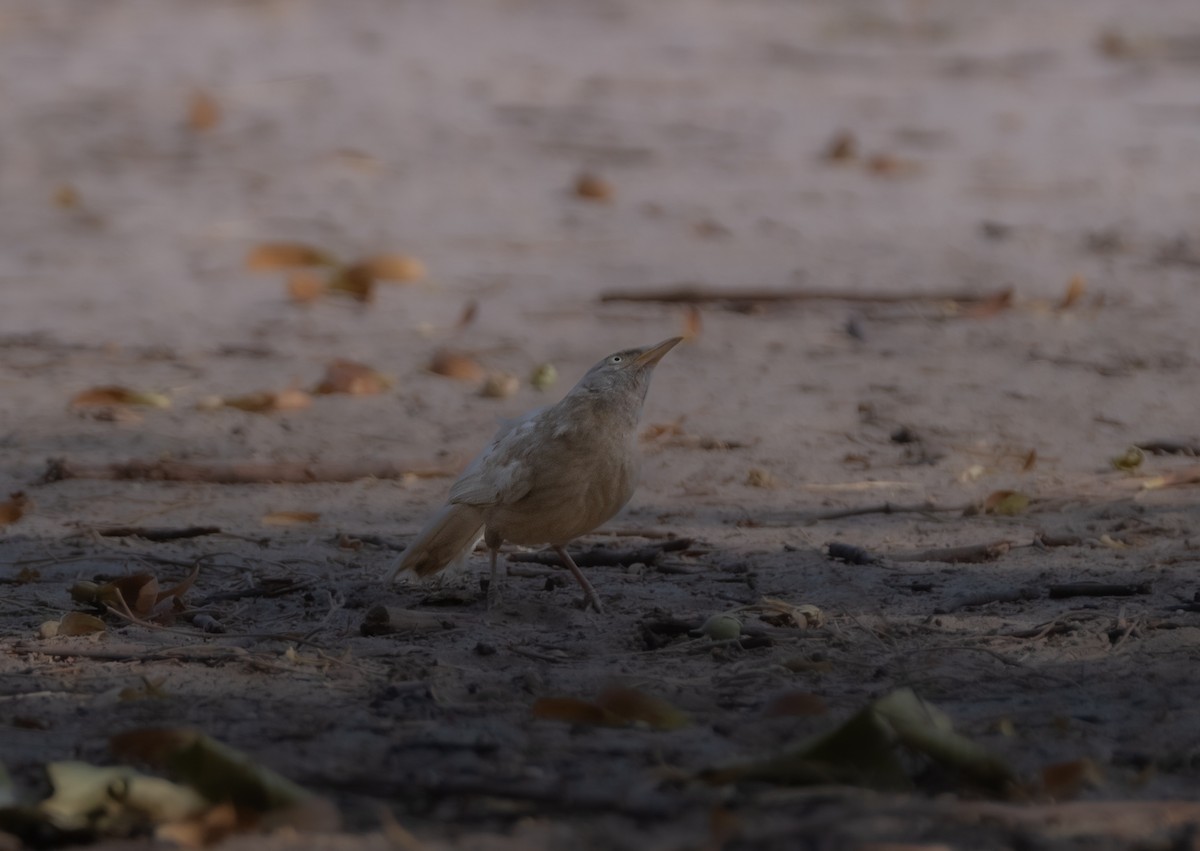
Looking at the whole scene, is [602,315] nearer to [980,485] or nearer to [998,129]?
[980,485]

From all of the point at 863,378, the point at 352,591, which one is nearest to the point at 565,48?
the point at 863,378

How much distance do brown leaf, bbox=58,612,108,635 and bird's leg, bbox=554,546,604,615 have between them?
1191 mm

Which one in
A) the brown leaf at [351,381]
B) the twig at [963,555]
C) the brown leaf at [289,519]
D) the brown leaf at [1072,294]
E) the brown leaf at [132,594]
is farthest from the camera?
the brown leaf at [1072,294]

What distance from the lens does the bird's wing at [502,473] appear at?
4.19 metres

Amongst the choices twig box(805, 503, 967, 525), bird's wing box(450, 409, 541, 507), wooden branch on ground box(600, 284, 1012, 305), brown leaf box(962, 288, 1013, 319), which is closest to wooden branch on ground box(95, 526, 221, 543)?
bird's wing box(450, 409, 541, 507)

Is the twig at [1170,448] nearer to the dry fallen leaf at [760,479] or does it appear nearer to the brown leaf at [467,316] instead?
the dry fallen leaf at [760,479]

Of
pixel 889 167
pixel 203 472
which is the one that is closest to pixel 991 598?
pixel 203 472

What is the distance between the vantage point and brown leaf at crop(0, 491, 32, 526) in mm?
4922

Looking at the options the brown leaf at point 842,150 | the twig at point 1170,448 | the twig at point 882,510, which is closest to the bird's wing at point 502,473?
the twig at point 882,510

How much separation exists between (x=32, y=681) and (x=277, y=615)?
0.75 metres

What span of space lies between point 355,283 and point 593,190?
204 centimetres

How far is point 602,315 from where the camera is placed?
7.66 m

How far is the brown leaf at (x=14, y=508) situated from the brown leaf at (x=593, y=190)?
5.04 metres

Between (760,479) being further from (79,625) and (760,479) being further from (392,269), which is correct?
(392,269)
